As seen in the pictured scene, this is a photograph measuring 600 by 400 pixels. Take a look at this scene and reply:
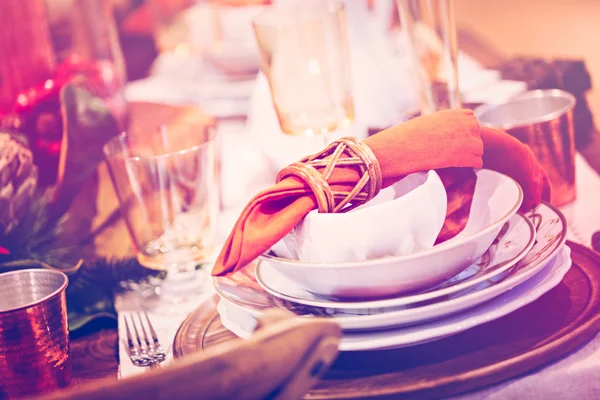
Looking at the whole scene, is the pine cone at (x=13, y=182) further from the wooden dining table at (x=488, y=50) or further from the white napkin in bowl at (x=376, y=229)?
the white napkin in bowl at (x=376, y=229)

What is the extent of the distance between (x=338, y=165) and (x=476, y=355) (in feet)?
0.51

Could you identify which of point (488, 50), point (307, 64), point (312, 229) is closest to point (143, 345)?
point (312, 229)

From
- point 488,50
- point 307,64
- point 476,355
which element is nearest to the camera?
point 476,355

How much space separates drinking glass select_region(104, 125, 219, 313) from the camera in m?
0.70

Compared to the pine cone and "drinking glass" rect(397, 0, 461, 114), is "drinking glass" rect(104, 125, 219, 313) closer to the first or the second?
the pine cone

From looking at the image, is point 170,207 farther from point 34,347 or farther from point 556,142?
point 556,142

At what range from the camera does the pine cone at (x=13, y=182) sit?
713 millimetres

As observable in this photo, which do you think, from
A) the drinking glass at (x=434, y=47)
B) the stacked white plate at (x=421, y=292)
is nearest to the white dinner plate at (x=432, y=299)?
the stacked white plate at (x=421, y=292)

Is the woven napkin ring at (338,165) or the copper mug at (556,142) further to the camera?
the copper mug at (556,142)

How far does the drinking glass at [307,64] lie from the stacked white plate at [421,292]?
273mm

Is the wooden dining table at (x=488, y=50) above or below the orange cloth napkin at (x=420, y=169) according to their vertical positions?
below

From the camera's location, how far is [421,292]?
51 centimetres

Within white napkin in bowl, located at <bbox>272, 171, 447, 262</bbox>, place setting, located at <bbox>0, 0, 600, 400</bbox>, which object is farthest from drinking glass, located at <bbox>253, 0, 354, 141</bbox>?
white napkin in bowl, located at <bbox>272, 171, 447, 262</bbox>

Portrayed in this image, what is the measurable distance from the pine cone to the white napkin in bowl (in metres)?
0.34
